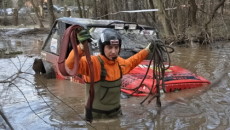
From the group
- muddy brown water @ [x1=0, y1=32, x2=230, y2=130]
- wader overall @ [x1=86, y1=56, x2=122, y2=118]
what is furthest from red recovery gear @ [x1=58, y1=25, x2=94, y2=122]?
muddy brown water @ [x1=0, y1=32, x2=230, y2=130]

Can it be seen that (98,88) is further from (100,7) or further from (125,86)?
(100,7)

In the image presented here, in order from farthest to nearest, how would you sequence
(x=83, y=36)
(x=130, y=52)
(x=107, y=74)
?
1. (x=130, y=52)
2. (x=107, y=74)
3. (x=83, y=36)

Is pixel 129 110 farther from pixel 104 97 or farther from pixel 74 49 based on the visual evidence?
pixel 74 49

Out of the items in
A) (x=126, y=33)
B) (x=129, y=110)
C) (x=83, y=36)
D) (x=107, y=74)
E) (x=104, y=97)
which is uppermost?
(x=83, y=36)

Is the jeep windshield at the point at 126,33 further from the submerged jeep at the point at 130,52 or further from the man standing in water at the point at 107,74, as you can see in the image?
the man standing in water at the point at 107,74

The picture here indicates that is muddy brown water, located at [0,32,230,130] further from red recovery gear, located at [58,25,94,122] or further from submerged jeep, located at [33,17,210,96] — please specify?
red recovery gear, located at [58,25,94,122]

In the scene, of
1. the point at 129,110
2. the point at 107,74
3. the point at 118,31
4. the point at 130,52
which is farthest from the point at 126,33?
the point at 107,74

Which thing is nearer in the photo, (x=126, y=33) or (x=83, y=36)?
(x=83, y=36)

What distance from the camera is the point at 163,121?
5434 millimetres

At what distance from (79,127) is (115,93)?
0.91 m

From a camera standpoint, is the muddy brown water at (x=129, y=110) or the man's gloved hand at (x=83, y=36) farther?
the muddy brown water at (x=129, y=110)

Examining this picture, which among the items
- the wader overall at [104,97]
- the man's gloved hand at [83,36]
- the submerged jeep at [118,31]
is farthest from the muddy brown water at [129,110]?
the man's gloved hand at [83,36]

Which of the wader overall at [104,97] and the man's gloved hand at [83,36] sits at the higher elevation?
the man's gloved hand at [83,36]

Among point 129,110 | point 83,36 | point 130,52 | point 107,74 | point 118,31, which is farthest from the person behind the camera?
point 118,31
